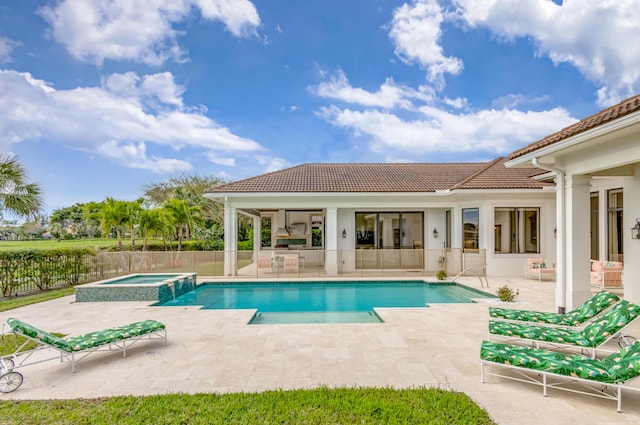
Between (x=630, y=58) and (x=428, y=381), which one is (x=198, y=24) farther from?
(x=630, y=58)

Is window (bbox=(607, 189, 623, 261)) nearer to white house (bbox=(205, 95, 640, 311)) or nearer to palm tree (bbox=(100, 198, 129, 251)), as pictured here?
white house (bbox=(205, 95, 640, 311))

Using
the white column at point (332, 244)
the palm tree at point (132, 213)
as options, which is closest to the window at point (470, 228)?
the white column at point (332, 244)

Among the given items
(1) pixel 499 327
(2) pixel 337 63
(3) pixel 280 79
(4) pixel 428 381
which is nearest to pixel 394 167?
(2) pixel 337 63

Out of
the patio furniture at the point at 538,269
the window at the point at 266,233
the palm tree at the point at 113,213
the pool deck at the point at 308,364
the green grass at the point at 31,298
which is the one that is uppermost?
the palm tree at the point at 113,213

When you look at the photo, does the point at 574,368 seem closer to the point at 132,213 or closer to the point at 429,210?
the point at 429,210

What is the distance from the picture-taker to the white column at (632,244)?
8031 mm

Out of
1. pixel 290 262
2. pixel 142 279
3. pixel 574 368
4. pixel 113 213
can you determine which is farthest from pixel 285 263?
pixel 574 368

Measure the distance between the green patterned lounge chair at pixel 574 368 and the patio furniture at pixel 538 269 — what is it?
10.1 metres

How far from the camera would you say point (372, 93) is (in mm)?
27219

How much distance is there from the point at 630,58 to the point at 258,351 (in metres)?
21.7

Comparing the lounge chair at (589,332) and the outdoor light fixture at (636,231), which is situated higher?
the outdoor light fixture at (636,231)

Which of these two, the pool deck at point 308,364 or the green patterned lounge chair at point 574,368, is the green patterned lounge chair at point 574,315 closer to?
the pool deck at point 308,364

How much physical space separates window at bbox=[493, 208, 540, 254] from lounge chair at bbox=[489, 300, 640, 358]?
9.83 meters

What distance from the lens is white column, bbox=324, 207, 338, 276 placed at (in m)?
15.4
